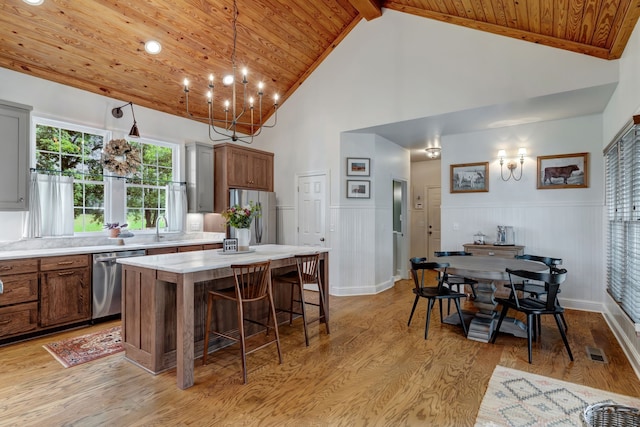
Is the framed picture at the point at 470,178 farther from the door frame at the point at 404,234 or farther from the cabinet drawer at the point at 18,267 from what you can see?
the cabinet drawer at the point at 18,267

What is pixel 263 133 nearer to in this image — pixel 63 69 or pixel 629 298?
pixel 63 69

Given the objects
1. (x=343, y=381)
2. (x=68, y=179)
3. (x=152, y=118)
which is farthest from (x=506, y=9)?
(x=68, y=179)

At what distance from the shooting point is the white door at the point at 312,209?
586 centimetres

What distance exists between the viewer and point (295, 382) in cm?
267

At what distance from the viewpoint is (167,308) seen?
2.86 m

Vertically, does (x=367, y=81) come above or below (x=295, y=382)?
above

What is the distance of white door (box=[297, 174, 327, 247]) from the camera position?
5.86 m

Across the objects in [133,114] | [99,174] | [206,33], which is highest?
[206,33]

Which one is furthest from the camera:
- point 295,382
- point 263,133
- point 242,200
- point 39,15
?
point 263,133

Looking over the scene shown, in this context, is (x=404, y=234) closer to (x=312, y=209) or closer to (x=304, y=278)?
(x=312, y=209)

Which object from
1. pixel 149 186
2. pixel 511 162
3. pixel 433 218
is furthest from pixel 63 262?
pixel 433 218

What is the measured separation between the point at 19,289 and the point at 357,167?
15.0 feet

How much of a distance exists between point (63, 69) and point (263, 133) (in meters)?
3.27

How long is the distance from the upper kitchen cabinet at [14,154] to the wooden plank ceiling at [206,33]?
734 millimetres
